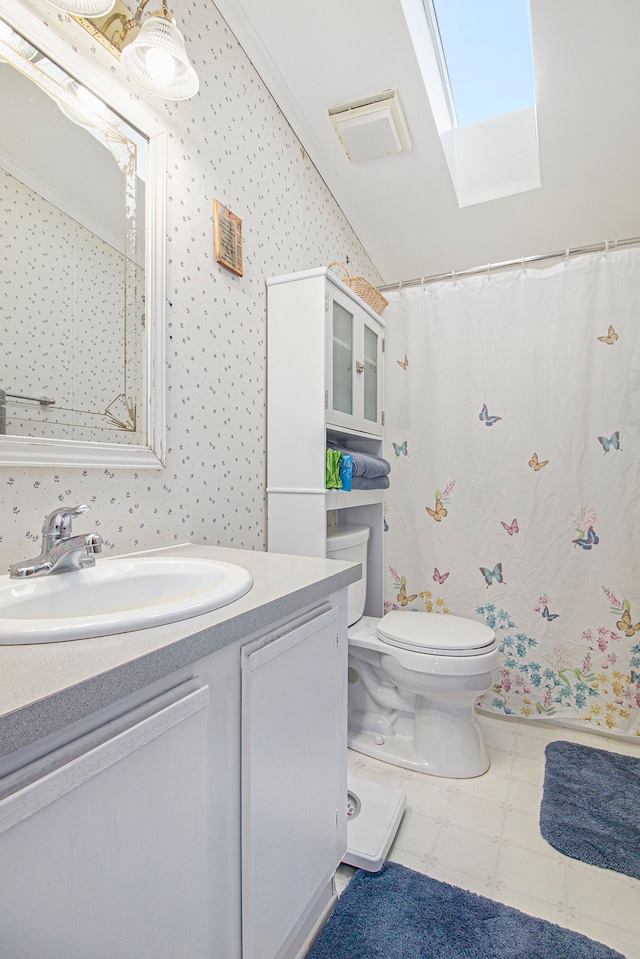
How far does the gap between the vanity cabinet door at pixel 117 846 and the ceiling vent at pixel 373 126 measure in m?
1.99

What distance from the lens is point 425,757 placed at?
1.68m

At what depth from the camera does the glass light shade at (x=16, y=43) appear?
842 mm

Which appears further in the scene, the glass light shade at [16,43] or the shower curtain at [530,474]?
the shower curtain at [530,474]

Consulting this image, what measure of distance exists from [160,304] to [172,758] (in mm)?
972

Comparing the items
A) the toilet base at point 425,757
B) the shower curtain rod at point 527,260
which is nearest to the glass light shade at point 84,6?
the shower curtain rod at point 527,260

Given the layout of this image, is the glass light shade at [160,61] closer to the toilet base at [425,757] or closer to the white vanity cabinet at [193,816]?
the white vanity cabinet at [193,816]

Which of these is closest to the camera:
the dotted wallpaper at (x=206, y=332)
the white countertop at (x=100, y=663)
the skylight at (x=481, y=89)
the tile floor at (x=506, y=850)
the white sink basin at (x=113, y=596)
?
the white countertop at (x=100, y=663)

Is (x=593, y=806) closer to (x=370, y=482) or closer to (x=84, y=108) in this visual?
(x=370, y=482)

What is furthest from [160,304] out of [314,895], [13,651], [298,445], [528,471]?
[528,471]

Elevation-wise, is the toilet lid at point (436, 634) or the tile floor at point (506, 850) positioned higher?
the toilet lid at point (436, 634)

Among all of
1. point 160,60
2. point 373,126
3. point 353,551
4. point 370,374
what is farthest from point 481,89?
point 353,551

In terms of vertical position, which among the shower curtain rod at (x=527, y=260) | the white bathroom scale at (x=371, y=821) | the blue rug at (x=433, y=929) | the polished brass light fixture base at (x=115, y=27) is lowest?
the blue rug at (x=433, y=929)

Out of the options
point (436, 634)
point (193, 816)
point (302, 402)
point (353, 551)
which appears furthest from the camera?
point (353, 551)

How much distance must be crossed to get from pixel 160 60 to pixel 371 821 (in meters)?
1.95
